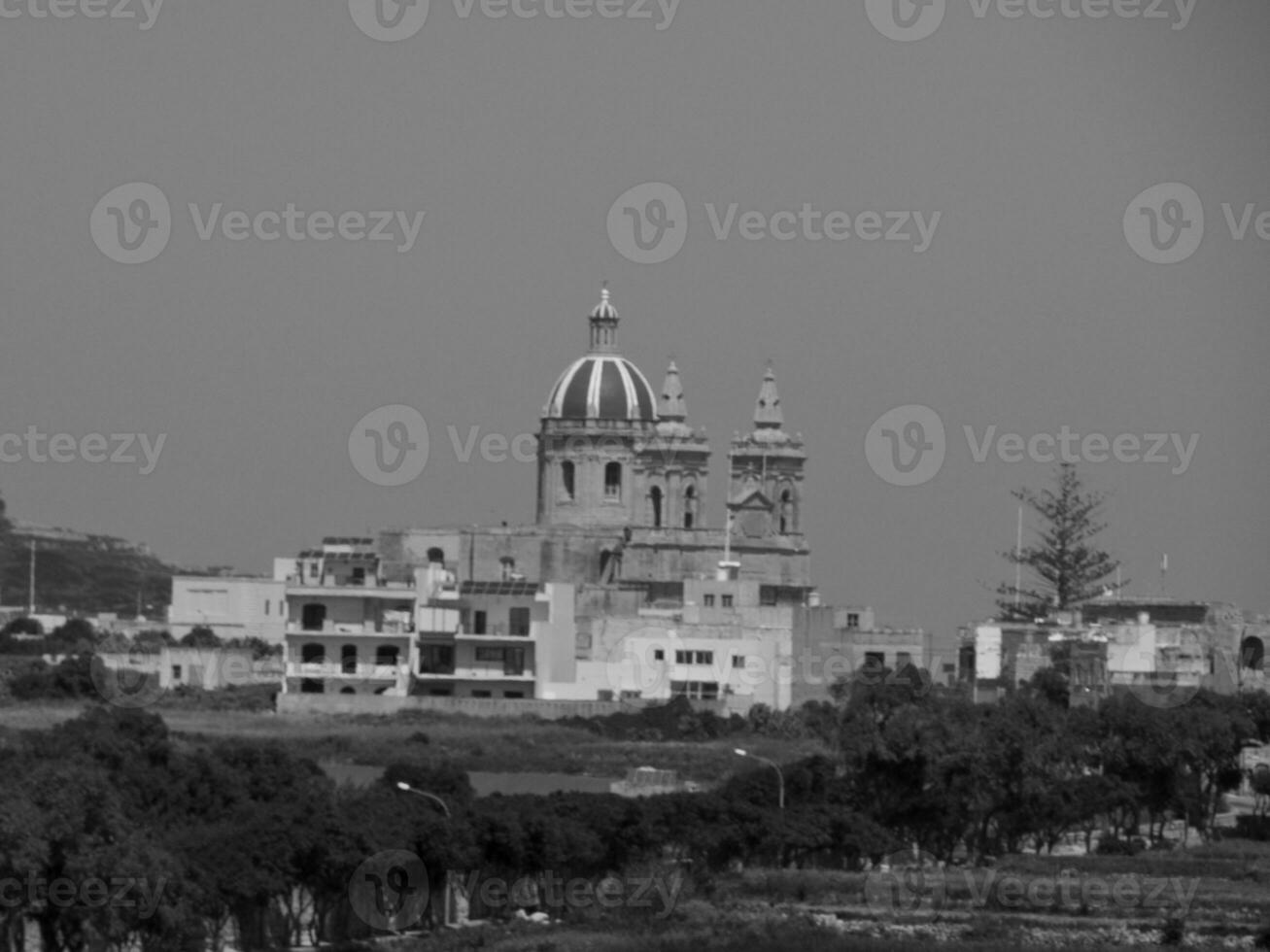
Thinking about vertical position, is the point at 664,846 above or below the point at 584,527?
below

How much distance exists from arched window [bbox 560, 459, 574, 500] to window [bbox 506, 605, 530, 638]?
2348 centimetres

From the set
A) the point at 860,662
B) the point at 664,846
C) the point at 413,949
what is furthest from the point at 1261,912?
the point at 860,662

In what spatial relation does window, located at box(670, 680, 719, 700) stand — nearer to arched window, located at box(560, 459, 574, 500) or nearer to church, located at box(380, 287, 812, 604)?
church, located at box(380, 287, 812, 604)

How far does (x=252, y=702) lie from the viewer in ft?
256

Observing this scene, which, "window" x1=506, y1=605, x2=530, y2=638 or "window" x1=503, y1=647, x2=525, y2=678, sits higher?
"window" x1=506, y1=605, x2=530, y2=638

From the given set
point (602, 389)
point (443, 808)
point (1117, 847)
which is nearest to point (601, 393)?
point (602, 389)

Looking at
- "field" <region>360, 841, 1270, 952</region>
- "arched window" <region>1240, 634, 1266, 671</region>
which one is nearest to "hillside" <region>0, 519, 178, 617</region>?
"arched window" <region>1240, 634, 1266, 671</region>

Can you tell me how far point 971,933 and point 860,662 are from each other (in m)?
43.1

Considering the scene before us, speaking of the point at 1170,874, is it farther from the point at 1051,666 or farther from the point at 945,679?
the point at 945,679

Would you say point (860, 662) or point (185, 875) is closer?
point (185, 875)

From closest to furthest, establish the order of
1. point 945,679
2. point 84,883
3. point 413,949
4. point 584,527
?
1. point 84,883
2. point 413,949
3. point 945,679
4. point 584,527

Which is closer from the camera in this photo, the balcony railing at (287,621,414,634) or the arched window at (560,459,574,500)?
the balcony railing at (287,621,414,634)

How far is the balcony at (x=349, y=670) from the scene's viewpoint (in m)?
78.4

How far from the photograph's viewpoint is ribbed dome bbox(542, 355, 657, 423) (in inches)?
4099
